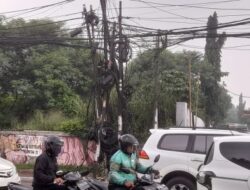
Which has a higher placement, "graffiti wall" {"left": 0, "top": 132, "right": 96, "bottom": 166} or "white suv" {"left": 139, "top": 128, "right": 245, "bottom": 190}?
"white suv" {"left": 139, "top": 128, "right": 245, "bottom": 190}

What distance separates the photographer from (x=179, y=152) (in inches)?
453

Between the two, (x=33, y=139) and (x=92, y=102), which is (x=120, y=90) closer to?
(x=92, y=102)


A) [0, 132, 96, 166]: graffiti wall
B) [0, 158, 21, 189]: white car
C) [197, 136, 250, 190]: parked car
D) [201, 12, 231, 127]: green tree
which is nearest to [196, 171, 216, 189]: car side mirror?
[197, 136, 250, 190]: parked car

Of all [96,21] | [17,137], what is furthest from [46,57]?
[96,21]

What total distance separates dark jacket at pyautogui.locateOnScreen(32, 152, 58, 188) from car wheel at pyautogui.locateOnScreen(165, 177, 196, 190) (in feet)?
15.2

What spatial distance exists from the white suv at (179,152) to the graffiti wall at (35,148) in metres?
10.5

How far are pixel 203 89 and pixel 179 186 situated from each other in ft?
111

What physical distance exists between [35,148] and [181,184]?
13.1 m

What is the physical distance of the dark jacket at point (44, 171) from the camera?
683 centimetres

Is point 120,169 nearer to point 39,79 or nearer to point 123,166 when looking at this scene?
point 123,166

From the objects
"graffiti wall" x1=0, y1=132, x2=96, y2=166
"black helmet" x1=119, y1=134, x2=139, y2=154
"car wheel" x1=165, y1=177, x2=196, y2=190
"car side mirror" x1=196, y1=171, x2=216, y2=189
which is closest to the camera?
"black helmet" x1=119, y1=134, x2=139, y2=154

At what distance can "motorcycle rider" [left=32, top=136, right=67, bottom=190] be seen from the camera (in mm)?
6836

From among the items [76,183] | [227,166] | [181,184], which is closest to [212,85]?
[181,184]

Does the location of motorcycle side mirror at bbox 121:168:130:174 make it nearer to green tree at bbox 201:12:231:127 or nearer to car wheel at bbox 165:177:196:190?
car wheel at bbox 165:177:196:190
